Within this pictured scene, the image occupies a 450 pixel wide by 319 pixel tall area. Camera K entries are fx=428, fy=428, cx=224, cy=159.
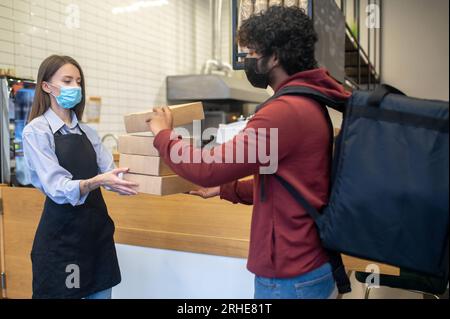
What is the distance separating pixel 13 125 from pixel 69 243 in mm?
1359

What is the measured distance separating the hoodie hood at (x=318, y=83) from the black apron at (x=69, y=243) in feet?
2.87

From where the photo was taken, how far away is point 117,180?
4.83 feet

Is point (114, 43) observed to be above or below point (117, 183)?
above

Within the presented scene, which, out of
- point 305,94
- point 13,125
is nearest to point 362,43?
point 13,125

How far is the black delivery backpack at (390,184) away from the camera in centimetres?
99

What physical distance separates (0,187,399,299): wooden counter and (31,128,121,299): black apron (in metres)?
0.58

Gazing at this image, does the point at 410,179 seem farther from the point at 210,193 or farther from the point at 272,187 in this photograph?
the point at 210,193

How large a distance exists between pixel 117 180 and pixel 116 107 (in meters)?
2.74

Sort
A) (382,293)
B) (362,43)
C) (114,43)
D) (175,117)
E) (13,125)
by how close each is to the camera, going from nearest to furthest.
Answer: (175,117) < (382,293) < (13,125) < (114,43) < (362,43)

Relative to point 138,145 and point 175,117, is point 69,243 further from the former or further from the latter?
point 175,117

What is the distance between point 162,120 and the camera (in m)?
1.33

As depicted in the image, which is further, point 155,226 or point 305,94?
point 155,226

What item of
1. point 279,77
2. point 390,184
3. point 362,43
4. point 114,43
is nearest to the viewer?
point 390,184
